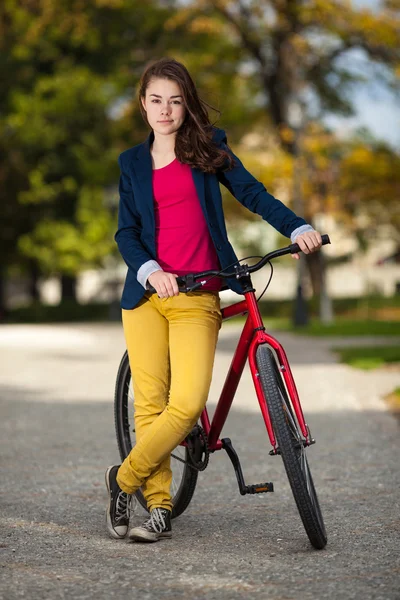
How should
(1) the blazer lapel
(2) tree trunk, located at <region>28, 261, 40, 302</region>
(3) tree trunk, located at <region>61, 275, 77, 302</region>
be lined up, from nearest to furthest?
(1) the blazer lapel → (2) tree trunk, located at <region>28, 261, 40, 302</region> → (3) tree trunk, located at <region>61, 275, 77, 302</region>

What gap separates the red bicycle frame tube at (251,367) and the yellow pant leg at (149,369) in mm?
266

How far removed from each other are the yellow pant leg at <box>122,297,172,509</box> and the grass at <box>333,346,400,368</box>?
9.38 metres

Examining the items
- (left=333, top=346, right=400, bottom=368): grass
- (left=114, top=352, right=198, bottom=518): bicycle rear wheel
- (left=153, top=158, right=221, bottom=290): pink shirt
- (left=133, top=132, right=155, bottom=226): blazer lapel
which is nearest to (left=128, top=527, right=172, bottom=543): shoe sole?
(left=114, top=352, right=198, bottom=518): bicycle rear wheel

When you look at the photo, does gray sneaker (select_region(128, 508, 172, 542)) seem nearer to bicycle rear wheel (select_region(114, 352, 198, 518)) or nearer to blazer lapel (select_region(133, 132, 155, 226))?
bicycle rear wheel (select_region(114, 352, 198, 518))

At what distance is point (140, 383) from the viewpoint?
476 centimetres

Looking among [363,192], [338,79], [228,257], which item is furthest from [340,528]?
[338,79]

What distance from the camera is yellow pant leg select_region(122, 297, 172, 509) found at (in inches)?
187

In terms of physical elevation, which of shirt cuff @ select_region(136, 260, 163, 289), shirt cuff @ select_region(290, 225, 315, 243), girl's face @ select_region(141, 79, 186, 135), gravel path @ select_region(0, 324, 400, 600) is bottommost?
gravel path @ select_region(0, 324, 400, 600)

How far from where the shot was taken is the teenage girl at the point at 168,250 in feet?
15.2

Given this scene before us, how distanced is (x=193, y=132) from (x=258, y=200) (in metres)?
0.38

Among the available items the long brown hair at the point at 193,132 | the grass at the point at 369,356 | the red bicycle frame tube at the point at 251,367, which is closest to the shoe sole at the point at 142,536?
the red bicycle frame tube at the point at 251,367

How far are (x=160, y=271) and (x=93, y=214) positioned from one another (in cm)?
3453

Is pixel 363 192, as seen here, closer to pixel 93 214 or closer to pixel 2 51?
pixel 93 214

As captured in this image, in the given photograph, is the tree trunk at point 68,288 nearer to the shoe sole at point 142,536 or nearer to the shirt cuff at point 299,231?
the shoe sole at point 142,536
